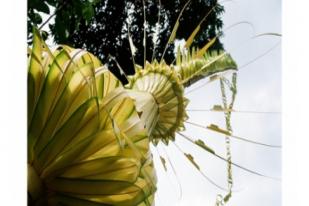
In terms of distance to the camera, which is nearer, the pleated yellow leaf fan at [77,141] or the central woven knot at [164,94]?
the pleated yellow leaf fan at [77,141]

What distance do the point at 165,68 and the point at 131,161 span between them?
0.14 metres

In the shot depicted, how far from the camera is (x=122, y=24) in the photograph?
2.04 ft

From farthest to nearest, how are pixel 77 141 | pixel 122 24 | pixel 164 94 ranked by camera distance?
pixel 122 24
pixel 164 94
pixel 77 141

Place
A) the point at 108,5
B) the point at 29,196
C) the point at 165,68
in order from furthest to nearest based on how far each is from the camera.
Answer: the point at 108,5, the point at 165,68, the point at 29,196

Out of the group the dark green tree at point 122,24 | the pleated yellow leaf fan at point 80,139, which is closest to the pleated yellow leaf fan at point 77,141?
the pleated yellow leaf fan at point 80,139

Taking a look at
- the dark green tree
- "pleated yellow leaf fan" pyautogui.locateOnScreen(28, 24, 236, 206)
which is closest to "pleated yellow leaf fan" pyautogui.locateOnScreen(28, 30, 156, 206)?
"pleated yellow leaf fan" pyautogui.locateOnScreen(28, 24, 236, 206)

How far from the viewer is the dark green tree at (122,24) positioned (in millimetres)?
→ 571

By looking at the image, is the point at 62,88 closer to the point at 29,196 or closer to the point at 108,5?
the point at 29,196

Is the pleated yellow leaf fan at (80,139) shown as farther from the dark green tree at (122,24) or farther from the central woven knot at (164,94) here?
the dark green tree at (122,24)

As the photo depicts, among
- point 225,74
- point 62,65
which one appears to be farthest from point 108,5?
point 62,65

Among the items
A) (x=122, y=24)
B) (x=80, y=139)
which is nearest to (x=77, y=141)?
(x=80, y=139)

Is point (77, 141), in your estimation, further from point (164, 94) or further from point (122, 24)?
point (122, 24)

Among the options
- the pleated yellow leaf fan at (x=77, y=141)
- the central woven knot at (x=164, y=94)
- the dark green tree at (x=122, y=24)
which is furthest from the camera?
the dark green tree at (x=122, y=24)
